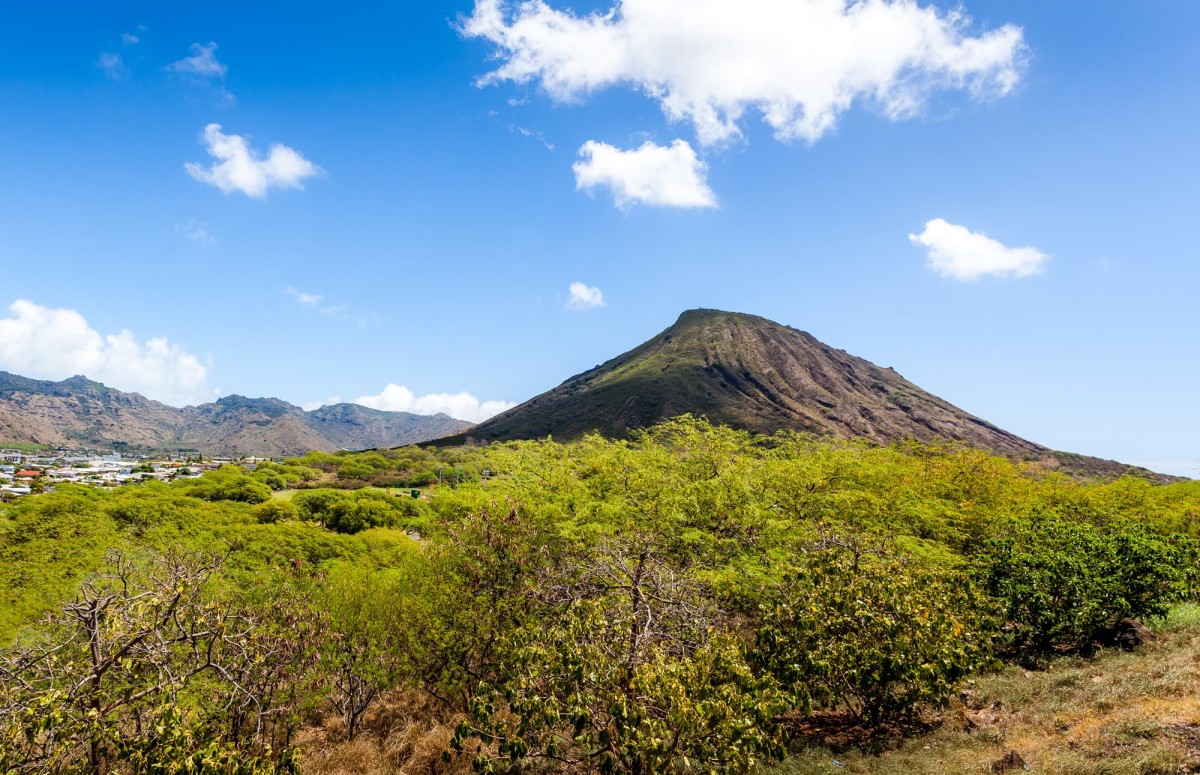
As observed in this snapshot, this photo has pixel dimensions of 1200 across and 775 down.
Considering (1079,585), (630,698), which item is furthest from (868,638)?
(1079,585)

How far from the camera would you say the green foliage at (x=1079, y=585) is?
1454 centimetres

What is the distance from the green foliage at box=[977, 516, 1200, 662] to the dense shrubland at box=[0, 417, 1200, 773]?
0.28 feet

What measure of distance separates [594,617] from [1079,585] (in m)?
13.9

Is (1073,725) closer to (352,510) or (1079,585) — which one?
(1079,585)

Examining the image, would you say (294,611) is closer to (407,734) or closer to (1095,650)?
(407,734)

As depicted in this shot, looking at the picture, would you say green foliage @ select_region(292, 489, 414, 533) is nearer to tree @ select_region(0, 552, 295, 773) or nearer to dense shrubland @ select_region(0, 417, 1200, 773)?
dense shrubland @ select_region(0, 417, 1200, 773)

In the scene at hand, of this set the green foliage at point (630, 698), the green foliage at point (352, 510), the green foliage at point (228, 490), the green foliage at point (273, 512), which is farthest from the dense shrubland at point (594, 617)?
the green foliage at point (228, 490)

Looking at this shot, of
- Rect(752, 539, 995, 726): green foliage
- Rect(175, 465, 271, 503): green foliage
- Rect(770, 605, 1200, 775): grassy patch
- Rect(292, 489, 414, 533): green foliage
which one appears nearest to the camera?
Rect(770, 605, 1200, 775): grassy patch

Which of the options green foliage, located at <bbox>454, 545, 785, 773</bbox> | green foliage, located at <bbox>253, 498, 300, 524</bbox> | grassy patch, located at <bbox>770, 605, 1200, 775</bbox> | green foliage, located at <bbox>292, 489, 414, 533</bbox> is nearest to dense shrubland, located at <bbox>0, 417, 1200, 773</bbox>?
green foliage, located at <bbox>454, 545, 785, 773</bbox>

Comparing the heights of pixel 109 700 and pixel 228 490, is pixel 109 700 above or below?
above

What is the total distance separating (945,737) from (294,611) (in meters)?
14.5

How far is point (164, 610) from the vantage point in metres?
8.39

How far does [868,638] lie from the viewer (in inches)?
445

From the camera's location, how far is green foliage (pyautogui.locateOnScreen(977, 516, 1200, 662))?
14.5 meters
